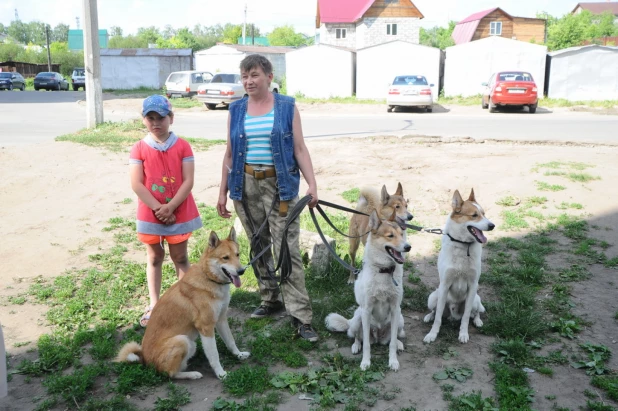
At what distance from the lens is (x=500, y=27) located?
48.3 meters

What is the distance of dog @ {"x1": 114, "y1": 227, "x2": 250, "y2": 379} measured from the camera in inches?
154

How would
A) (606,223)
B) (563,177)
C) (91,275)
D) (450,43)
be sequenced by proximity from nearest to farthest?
(91,275) < (606,223) < (563,177) < (450,43)

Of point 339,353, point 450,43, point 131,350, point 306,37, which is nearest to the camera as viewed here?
point 131,350

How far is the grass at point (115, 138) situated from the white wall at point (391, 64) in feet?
53.9

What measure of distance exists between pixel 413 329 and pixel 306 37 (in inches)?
3677

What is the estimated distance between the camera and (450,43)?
53.2m

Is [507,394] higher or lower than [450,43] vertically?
lower

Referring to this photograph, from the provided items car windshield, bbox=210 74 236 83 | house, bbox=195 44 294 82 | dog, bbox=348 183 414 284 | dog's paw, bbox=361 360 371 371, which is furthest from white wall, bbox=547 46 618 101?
dog's paw, bbox=361 360 371 371

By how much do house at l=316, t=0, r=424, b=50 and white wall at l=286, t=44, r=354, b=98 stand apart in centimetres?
1266

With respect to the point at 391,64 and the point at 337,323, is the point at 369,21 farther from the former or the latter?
the point at 337,323

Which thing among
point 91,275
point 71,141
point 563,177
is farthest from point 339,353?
point 71,141

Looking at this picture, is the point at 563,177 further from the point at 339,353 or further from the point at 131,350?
the point at 131,350

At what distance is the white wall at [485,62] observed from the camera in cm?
2672

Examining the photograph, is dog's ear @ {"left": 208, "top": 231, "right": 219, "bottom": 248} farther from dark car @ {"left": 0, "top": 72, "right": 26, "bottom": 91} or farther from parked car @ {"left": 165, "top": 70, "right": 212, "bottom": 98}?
dark car @ {"left": 0, "top": 72, "right": 26, "bottom": 91}
